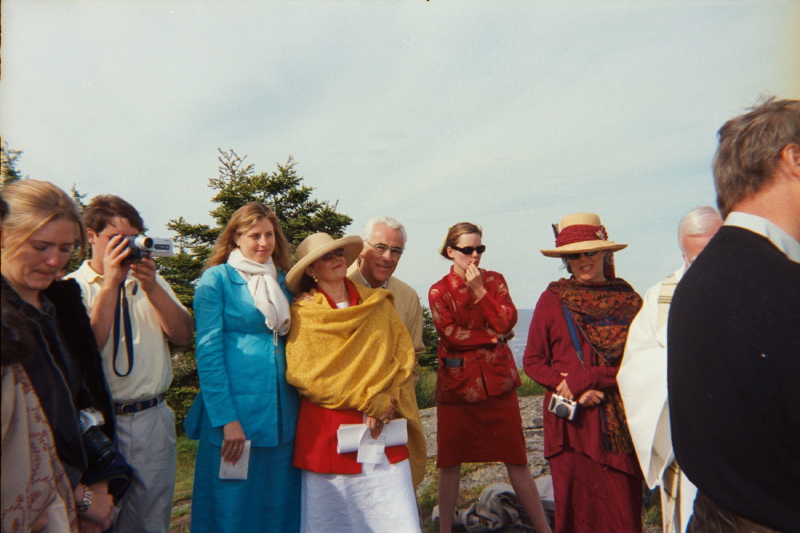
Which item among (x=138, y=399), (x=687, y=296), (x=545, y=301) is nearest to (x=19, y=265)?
(x=138, y=399)

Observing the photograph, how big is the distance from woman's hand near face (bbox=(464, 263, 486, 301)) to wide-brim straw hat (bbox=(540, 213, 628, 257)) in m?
0.46

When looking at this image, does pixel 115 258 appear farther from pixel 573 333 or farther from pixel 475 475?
pixel 475 475

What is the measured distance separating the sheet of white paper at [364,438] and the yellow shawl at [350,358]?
0.09 metres

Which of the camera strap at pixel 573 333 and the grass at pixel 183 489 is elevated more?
the camera strap at pixel 573 333

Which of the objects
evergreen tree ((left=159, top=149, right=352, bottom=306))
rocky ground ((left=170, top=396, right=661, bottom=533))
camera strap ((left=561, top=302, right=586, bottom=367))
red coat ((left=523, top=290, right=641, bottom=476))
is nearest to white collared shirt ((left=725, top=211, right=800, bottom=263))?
red coat ((left=523, top=290, right=641, bottom=476))

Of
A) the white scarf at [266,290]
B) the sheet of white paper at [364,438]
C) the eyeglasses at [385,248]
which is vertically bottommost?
the sheet of white paper at [364,438]

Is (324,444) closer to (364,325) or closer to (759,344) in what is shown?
(364,325)

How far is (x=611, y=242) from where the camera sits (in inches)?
135

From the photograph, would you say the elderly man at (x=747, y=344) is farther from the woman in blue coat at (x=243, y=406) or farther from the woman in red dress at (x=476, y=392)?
the woman in red dress at (x=476, y=392)

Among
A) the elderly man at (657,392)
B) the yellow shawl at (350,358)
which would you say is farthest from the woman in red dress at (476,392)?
the elderly man at (657,392)

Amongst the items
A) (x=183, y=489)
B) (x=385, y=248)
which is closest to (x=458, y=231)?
(x=385, y=248)

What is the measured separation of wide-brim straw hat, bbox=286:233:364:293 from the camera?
9.87 ft

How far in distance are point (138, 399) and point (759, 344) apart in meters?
2.71

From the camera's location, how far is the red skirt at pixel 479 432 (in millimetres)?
3776
